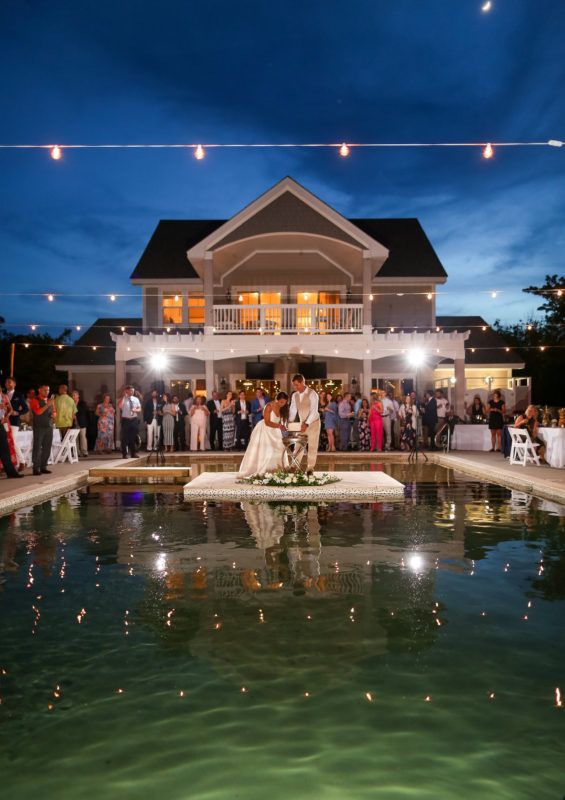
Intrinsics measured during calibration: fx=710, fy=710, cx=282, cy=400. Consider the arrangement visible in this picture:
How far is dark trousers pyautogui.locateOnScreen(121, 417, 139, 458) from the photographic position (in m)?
17.9

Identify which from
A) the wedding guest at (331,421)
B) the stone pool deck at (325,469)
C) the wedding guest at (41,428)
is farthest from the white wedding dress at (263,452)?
the wedding guest at (331,421)

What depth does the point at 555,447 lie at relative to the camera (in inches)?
580

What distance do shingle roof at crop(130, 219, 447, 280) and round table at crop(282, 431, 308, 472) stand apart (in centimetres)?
1329

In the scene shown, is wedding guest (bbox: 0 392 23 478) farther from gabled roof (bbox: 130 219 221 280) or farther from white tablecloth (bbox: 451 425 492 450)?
white tablecloth (bbox: 451 425 492 450)

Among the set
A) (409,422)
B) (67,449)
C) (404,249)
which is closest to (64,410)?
(67,449)

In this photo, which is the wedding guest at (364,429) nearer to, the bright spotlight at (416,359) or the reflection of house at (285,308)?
the reflection of house at (285,308)

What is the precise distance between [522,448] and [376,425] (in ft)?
15.8

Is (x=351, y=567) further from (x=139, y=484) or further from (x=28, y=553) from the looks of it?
(x=139, y=484)

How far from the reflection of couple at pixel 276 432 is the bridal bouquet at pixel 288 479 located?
0.24m

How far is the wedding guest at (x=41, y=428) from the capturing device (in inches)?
531

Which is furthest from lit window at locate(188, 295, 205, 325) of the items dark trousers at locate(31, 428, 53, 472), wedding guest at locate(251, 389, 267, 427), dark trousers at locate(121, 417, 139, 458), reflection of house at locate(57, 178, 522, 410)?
dark trousers at locate(31, 428, 53, 472)

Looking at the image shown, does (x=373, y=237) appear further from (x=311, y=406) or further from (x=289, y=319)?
(x=311, y=406)

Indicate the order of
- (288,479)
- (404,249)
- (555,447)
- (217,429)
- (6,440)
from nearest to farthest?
1. (288,479)
2. (6,440)
3. (555,447)
4. (217,429)
5. (404,249)

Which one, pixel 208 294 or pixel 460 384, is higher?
pixel 208 294
